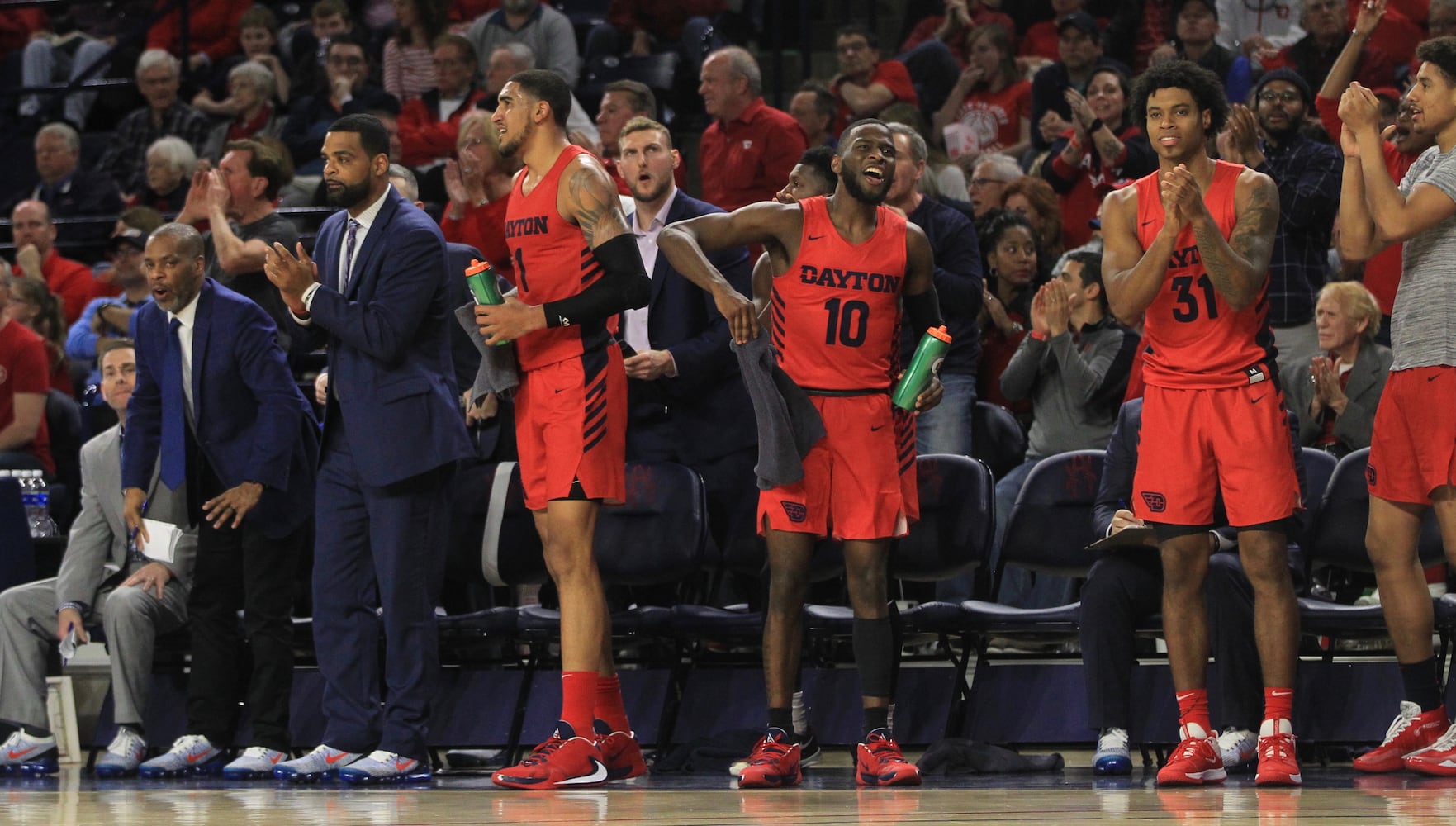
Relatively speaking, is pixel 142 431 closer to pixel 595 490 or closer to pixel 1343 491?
pixel 595 490

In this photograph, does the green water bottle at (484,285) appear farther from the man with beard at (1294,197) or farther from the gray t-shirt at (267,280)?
the man with beard at (1294,197)

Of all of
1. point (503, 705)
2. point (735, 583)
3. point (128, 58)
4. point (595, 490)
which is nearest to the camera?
point (595, 490)

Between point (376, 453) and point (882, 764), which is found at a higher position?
point (376, 453)

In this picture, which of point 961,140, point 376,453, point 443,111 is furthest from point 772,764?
point 443,111

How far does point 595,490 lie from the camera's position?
579 centimetres

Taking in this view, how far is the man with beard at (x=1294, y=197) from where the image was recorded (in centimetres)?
770

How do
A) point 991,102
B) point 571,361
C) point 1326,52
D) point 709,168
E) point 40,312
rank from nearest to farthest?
1. point 571,361
2. point 709,168
3. point 1326,52
4. point 40,312
5. point 991,102

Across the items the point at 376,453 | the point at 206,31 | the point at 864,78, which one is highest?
the point at 206,31

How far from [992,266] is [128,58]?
7.89 meters

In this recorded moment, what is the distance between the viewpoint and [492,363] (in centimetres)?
588

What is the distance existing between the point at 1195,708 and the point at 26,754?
431cm

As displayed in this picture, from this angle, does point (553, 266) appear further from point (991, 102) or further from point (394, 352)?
point (991, 102)

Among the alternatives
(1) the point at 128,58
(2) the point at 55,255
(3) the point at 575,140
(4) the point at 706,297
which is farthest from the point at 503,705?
(1) the point at 128,58

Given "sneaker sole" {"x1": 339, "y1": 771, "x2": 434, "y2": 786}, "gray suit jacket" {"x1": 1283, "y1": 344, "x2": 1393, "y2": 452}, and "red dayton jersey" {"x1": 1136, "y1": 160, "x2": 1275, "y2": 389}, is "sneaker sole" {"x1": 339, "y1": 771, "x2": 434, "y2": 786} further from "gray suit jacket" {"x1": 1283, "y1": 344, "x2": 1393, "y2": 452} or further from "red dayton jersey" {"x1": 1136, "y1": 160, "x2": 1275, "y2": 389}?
"gray suit jacket" {"x1": 1283, "y1": 344, "x2": 1393, "y2": 452}
